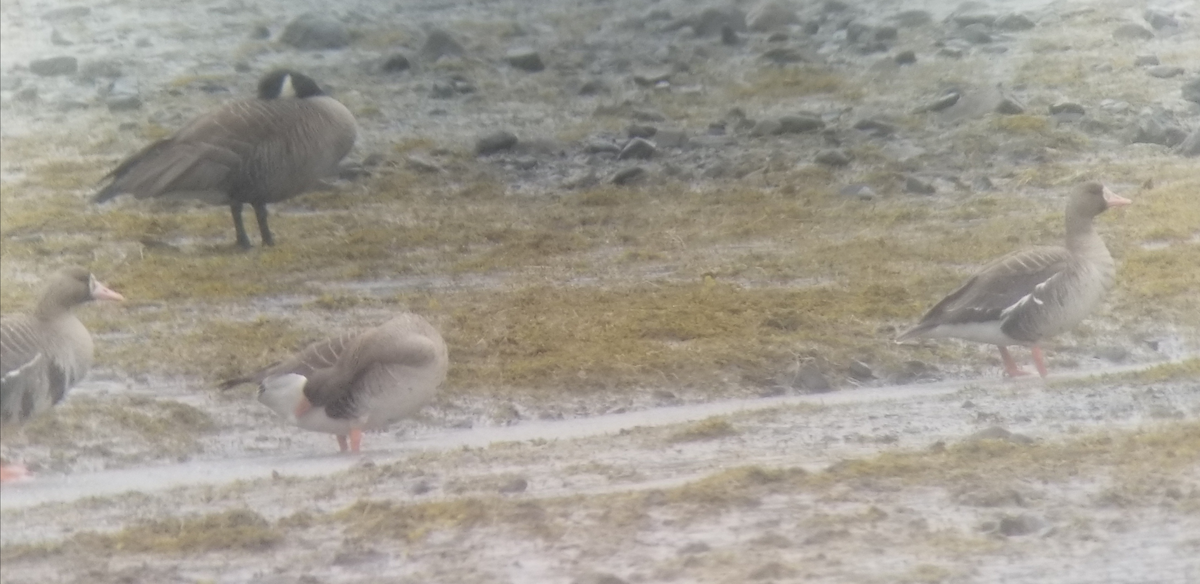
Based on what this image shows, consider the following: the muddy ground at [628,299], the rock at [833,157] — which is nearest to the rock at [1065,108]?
the muddy ground at [628,299]

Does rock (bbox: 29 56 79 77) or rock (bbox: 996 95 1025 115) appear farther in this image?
rock (bbox: 996 95 1025 115)

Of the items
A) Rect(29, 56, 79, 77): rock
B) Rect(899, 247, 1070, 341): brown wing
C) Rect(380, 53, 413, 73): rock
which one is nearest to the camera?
Rect(29, 56, 79, 77): rock

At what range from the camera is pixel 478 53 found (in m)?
2.69

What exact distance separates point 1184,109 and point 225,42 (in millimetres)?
1964

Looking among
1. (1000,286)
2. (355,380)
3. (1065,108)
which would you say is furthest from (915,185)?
(355,380)

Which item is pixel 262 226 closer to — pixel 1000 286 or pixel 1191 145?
pixel 1000 286

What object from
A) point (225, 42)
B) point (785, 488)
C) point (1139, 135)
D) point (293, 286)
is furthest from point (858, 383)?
point (225, 42)

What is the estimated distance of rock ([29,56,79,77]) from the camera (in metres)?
2.53

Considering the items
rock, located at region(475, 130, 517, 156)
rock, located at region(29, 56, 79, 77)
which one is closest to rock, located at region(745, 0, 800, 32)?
rock, located at region(475, 130, 517, 156)

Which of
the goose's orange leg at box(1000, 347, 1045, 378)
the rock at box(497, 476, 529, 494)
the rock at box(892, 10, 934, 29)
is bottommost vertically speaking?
the rock at box(497, 476, 529, 494)

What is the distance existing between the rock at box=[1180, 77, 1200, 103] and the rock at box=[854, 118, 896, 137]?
0.68 metres

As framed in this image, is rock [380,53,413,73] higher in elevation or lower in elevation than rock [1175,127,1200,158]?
higher

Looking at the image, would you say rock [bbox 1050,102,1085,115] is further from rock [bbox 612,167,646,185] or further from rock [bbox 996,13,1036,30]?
rock [bbox 612,167,646,185]

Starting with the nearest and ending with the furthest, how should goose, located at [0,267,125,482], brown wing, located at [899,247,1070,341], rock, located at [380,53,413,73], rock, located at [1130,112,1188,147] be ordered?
goose, located at [0,267,125,482] < rock, located at [380,53,413,73] < brown wing, located at [899,247,1070,341] < rock, located at [1130,112,1188,147]
